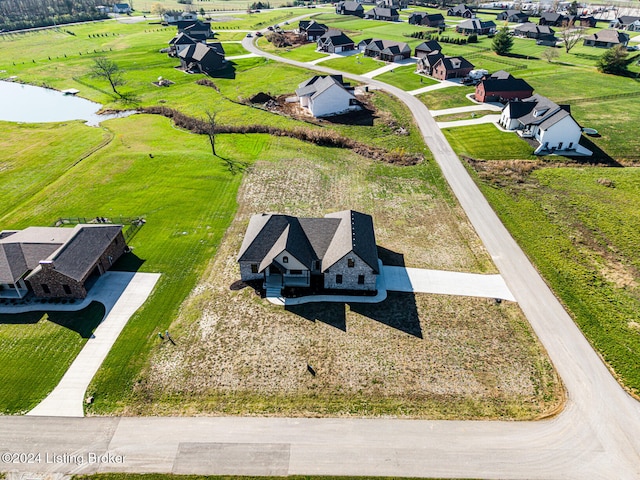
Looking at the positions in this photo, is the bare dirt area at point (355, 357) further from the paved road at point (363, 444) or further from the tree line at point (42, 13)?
the tree line at point (42, 13)

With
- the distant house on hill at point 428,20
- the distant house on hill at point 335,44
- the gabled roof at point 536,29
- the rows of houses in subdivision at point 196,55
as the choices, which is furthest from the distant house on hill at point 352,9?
the rows of houses in subdivision at point 196,55

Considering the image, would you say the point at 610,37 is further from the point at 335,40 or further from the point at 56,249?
the point at 56,249

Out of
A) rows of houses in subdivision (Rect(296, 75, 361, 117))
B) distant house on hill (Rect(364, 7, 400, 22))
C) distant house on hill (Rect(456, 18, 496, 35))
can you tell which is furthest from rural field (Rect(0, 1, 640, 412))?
distant house on hill (Rect(364, 7, 400, 22))

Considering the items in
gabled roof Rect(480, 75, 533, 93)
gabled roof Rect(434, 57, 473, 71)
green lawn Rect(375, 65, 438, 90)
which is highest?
gabled roof Rect(434, 57, 473, 71)

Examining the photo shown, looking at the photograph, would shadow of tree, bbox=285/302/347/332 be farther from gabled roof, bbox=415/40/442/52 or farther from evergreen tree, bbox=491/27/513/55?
evergreen tree, bbox=491/27/513/55

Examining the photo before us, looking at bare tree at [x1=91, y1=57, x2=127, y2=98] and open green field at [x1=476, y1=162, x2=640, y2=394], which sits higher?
bare tree at [x1=91, y1=57, x2=127, y2=98]

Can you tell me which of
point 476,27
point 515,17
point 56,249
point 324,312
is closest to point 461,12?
point 515,17

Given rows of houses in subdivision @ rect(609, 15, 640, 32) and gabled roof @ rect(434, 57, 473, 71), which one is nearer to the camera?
gabled roof @ rect(434, 57, 473, 71)

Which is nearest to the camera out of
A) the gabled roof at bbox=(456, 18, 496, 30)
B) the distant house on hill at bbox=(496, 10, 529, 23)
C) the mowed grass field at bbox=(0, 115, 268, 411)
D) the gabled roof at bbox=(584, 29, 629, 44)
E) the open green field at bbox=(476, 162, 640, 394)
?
the mowed grass field at bbox=(0, 115, 268, 411)

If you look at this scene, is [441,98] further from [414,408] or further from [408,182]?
[414,408]
